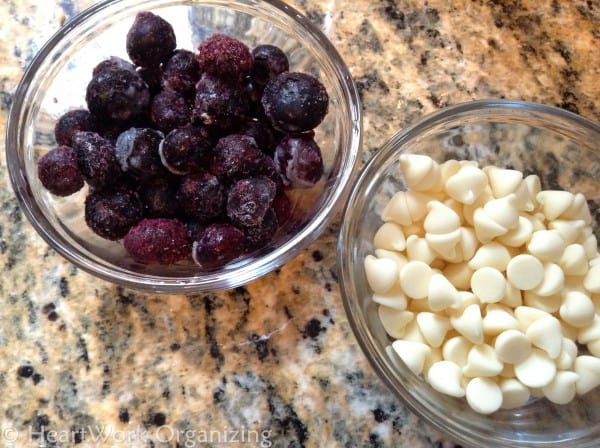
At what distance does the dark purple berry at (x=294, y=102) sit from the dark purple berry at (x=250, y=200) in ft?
0.28

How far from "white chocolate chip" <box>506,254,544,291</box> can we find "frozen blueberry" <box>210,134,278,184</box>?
0.34m

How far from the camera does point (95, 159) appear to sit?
0.81m

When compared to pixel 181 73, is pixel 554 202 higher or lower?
lower

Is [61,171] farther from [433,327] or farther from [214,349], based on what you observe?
[433,327]

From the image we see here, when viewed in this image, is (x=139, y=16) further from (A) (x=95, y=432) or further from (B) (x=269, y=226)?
(A) (x=95, y=432)

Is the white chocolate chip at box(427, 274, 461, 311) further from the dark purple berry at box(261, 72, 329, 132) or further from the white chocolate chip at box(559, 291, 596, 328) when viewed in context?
the dark purple berry at box(261, 72, 329, 132)

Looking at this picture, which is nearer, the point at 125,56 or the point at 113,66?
the point at 113,66

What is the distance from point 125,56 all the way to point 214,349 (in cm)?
48

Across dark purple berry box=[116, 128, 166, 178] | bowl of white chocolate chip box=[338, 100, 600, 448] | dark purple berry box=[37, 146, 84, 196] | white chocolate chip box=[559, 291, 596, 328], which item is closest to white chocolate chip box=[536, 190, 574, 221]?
bowl of white chocolate chip box=[338, 100, 600, 448]

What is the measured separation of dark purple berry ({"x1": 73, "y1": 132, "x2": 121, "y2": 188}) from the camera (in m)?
0.81

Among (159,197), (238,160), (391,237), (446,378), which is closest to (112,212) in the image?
(159,197)

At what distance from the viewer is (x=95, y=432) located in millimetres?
912

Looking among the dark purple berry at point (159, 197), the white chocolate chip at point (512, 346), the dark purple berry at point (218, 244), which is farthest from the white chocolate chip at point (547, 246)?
the dark purple berry at point (159, 197)

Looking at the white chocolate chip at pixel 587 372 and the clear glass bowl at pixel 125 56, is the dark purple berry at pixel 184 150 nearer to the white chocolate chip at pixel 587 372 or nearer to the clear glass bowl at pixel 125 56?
the clear glass bowl at pixel 125 56
